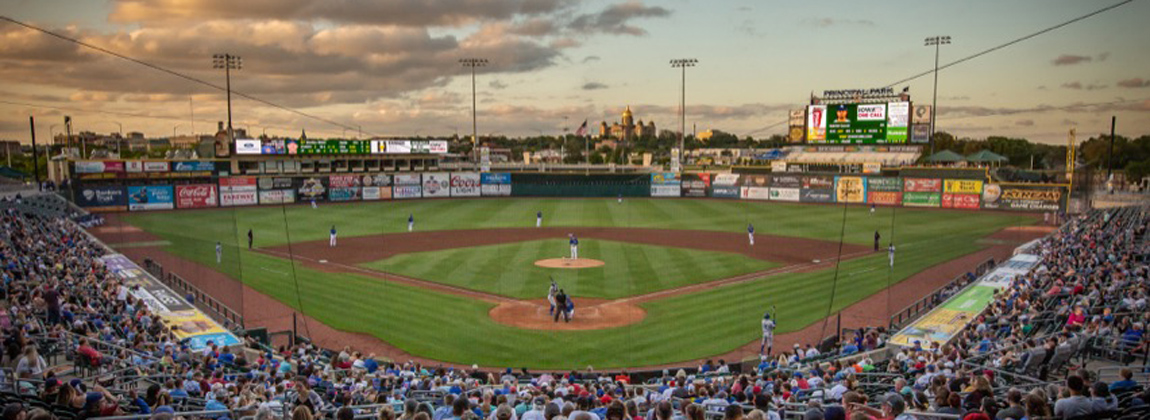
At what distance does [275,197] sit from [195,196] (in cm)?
664

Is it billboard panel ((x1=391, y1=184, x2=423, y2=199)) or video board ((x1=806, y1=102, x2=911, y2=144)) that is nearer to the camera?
video board ((x1=806, y1=102, x2=911, y2=144))

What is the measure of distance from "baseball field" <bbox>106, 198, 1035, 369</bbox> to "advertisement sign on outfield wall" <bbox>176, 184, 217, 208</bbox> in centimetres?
359

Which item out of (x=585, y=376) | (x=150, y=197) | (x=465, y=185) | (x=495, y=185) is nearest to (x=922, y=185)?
(x=495, y=185)

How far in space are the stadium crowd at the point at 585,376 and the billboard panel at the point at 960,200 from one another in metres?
37.3

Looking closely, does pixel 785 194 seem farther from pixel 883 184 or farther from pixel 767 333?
pixel 767 333

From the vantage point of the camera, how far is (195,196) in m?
59.5

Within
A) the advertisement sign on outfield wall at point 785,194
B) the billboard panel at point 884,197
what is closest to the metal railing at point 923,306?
the billboard panel at point 884,197

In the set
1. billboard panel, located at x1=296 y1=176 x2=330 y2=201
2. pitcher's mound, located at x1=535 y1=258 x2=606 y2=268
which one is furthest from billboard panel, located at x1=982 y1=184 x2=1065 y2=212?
billboard panel, located at x1=296 y1=176 x2=330 y2=201

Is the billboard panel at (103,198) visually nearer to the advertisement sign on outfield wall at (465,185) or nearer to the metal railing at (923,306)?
the advertisement sign on outfield wall at (465,185)

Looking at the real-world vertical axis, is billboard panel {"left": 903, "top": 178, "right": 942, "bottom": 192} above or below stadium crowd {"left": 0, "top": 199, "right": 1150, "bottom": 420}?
above

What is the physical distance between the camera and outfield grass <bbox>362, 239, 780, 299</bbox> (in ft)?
90.3

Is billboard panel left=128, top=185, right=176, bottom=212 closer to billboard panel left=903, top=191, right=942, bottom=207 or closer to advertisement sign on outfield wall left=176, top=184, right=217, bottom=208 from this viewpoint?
advertisement sign on outfield wall left=176, top=184, right=217, bottom=208

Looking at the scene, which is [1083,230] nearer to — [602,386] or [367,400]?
[602,386]

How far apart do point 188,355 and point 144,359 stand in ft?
3.21
